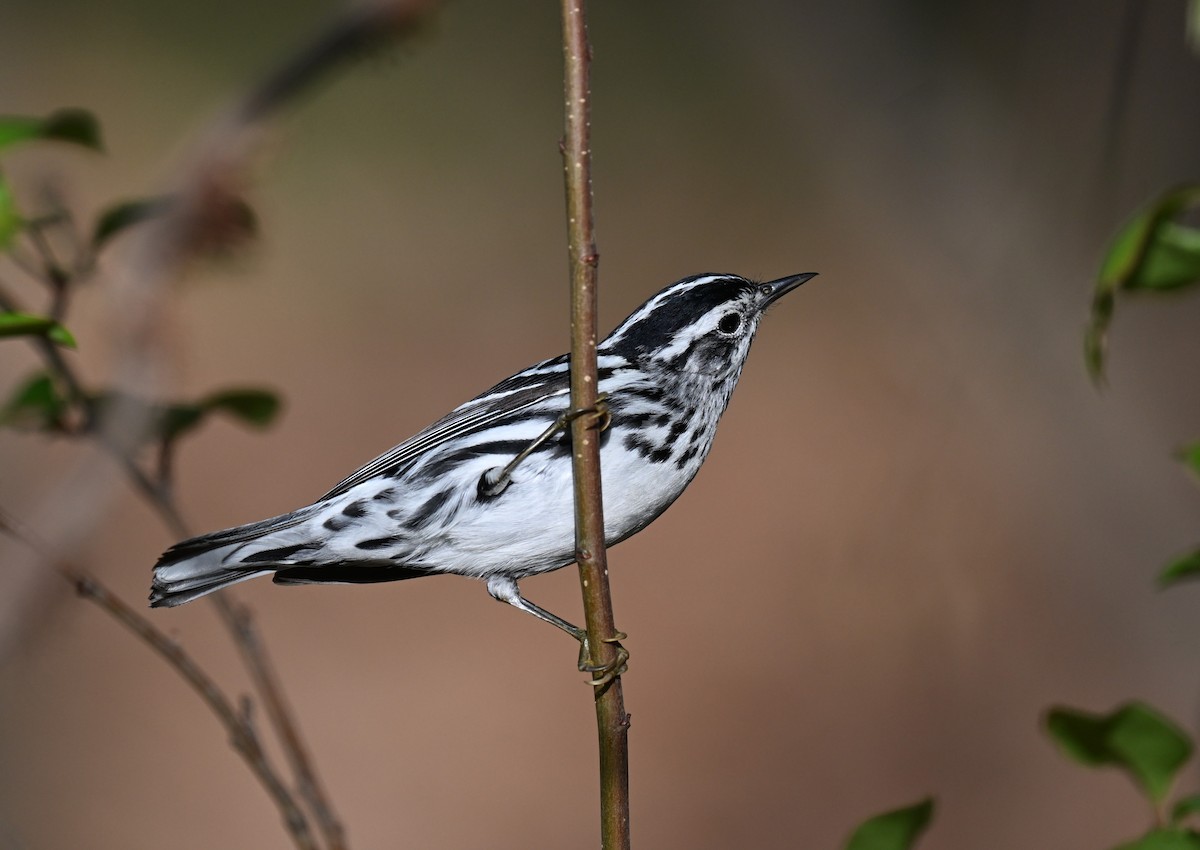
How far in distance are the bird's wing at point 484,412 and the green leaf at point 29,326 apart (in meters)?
0.99

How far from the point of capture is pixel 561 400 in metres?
2.31

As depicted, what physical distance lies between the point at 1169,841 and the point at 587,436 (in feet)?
2.85

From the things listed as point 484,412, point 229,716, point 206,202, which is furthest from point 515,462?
point 206,202

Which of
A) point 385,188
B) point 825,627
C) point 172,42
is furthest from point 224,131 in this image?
point 172,42

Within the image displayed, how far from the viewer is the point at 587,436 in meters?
1.62

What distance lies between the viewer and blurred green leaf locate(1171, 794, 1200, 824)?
4.91 ft

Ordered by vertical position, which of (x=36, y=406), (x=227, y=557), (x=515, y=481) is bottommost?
(x=227, y=557)

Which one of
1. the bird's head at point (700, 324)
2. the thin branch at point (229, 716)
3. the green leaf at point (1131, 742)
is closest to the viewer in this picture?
the green leaf at point (1131, 742)

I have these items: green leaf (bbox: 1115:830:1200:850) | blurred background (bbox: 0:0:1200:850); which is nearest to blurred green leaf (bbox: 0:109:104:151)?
blurred background (bbox: 0:0:1200:850)

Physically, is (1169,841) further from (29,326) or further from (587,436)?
(29,326)

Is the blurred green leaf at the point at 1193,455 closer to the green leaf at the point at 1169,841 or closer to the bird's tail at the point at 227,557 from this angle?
the green leaf at the point at 1169,841

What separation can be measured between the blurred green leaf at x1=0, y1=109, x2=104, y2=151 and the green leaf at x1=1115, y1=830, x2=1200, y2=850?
175cm

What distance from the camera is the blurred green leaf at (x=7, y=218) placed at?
1.54 m

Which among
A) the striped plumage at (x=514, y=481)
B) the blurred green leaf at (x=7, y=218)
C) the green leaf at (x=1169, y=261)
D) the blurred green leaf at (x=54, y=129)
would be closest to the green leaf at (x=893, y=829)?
the green leaf at (x=1169, y=261)
